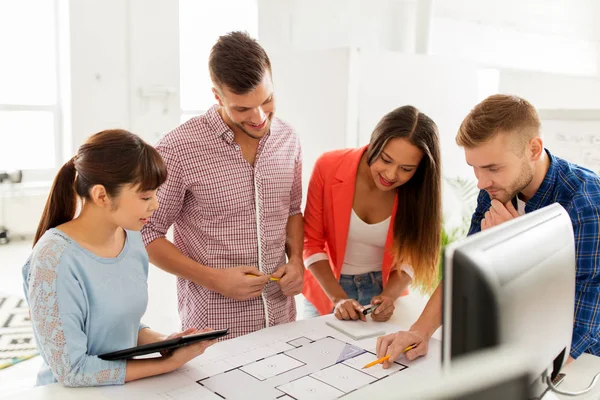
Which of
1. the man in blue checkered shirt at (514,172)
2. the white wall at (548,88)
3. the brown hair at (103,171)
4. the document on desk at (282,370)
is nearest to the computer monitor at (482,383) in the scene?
the document on desk at (282,370)

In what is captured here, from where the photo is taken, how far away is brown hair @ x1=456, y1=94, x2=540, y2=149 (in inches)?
54.6

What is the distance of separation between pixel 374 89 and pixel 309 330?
1658 millimetres

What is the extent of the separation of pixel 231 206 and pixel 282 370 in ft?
1.66

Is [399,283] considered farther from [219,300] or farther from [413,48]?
[413,48]

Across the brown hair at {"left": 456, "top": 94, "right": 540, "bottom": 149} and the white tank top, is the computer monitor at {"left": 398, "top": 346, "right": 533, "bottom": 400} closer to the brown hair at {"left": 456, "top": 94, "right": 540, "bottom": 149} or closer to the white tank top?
the brown hair at {"left": 456, "top": 94, "right": 540, "bottom": 149}

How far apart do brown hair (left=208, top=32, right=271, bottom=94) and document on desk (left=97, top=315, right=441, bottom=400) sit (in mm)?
670

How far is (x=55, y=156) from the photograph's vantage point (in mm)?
4820

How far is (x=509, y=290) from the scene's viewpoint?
2.25 feet

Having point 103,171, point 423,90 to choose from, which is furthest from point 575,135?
point 103,171

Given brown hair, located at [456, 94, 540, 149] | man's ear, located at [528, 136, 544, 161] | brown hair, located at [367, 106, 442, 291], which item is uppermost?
brown hair, located at [456, 94, 540, 149]

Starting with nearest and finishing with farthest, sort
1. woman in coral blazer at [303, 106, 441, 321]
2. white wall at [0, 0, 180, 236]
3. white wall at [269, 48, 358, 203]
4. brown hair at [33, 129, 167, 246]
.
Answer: brown hair at [33, 129, 167, 246] < woman in coral blazer at [303, 106, 441, 321] < white wall at [269, 48, 358, 203] < white wall at [0, 0, 180, 236]

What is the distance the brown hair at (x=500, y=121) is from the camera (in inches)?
54.6

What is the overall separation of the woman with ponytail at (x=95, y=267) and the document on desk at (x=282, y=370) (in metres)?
0.06

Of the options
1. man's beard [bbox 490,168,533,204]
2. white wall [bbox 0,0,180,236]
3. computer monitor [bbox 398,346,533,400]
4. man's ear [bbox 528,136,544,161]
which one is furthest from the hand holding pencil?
white wall [bbox 0,0,180,236]
